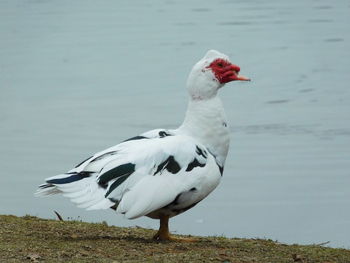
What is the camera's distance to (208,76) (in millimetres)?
8617

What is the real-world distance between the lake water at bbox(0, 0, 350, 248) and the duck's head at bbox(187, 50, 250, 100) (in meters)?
2.51

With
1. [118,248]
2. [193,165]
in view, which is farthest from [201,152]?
[118,248]

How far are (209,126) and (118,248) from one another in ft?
4.09

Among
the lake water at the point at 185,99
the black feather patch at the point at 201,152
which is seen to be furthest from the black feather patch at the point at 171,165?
the lake water at the point at 185,99

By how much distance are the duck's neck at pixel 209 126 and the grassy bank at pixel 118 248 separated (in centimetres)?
74

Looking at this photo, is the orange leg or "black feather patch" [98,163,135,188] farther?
the orange leg

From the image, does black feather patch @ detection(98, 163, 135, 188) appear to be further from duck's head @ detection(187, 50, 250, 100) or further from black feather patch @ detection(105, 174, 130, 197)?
duck's head @ detection(187, 50, 250, 100)

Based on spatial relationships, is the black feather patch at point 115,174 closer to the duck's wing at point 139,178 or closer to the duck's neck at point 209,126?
the duck's wing at point 139,178

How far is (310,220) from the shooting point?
11203 mm

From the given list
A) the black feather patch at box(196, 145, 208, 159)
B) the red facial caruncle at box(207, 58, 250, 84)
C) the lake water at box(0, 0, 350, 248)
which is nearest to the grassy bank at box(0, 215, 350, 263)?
the black feather patch at box(196, 145, 208, 159)

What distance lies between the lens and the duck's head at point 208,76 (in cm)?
861

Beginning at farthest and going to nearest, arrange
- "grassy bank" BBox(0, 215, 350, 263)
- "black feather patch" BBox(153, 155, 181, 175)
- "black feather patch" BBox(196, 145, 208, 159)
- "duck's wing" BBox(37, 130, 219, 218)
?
"black feather patch" BBox(196, 145, 208, 159)
"black feather patch" BBox(153, 155, 181, 175)
"duck's wing" BBox(37, 130, 219, 218)
"grassy bank" BBox(0, 215, 350, 263)

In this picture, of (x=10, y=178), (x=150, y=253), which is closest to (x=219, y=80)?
(x=150, y=253)

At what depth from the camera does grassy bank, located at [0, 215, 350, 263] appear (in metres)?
7.58
